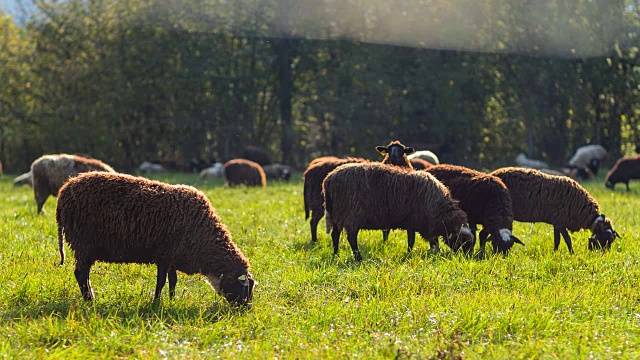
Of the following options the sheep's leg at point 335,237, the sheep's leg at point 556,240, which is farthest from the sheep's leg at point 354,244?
the sheep's leg at point 556,240

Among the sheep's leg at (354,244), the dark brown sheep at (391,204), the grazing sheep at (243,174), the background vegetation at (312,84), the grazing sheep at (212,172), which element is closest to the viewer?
the sheep's leg at (354,244)

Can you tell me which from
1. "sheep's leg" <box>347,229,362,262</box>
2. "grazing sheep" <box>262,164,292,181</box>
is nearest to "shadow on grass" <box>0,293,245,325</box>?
"sheep's leg" <box>347,229,362,262</box>

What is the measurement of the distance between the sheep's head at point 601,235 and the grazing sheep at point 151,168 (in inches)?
940

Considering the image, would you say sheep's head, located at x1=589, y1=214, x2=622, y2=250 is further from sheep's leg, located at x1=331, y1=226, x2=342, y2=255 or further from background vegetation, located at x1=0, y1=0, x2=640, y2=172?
background vegetation, located at x1=0, y1=0, x2=640, y2=172

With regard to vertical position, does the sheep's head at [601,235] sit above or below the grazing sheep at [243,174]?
above

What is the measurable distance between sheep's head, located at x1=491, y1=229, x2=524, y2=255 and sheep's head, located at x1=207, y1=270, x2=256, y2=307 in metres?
3.82

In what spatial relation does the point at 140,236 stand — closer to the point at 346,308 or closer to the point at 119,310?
the point at 119,310

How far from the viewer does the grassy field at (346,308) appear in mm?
5141

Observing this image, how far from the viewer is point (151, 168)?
102ft

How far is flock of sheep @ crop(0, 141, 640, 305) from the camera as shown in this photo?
6.48m

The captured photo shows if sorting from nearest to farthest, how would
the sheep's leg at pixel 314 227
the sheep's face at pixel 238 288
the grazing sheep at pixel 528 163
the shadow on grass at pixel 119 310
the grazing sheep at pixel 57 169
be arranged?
1. the shadow on grass at pixel 119 310
2. the sheep's face at pixel 238 288
3. the sheep's leg at pixel 314 227
4. the grazing sheep at pixel 57 169
5. the grazing sheep at pixel 528 163

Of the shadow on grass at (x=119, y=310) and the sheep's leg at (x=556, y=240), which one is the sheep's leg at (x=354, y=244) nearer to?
the shadow on grass at (x=119, y=310)

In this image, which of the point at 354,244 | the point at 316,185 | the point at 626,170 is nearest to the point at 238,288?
the point at 354,244

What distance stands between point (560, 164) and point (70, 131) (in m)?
22.7
